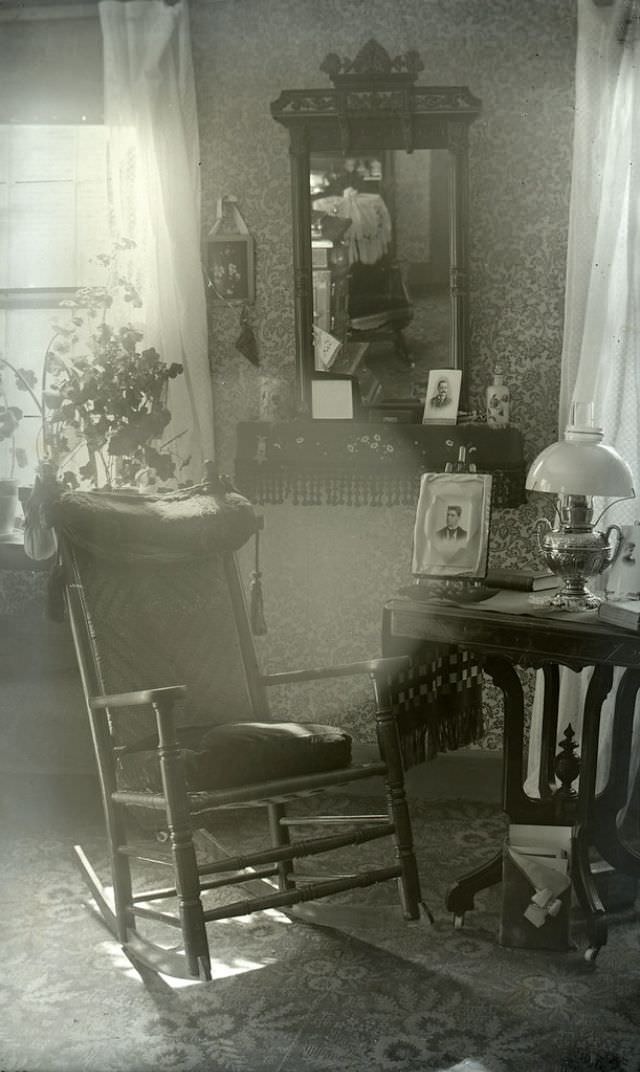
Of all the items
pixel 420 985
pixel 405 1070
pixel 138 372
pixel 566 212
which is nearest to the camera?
pixel 405 1070

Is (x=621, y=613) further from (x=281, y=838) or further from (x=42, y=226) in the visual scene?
(x=42, y=226)

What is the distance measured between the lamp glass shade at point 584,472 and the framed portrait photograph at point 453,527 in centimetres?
19

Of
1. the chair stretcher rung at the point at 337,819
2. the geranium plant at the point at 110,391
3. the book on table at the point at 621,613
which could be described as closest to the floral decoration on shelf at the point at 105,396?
the geranium plant at the point at 110,391

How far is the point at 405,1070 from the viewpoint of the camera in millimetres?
2193

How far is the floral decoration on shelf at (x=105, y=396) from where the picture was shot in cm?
352

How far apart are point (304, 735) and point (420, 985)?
607 mm

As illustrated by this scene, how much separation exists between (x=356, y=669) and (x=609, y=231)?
1682 mm

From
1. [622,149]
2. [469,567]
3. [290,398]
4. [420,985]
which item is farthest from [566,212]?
[420,985]

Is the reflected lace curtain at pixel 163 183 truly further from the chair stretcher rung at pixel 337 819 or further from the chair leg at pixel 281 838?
the chair stretcher rung at pixel 337 819

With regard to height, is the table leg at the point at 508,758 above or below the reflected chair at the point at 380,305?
below

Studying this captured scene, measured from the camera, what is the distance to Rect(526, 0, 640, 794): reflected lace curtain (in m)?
3.56

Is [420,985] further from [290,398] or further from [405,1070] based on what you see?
[290,398]

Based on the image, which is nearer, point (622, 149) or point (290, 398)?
point (622, 149)

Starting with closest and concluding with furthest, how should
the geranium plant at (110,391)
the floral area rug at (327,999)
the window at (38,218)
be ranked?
the floral area rug at (327,999)
the geranium plant at (110,391)
the window at (38,218)
